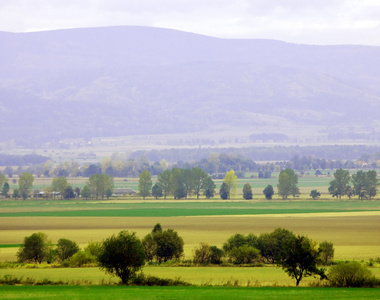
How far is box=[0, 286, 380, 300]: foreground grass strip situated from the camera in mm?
29297

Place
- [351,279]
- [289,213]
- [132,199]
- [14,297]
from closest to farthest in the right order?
1. [14,297]
2. [351,279]
3. [289,213]
4. [132,199]

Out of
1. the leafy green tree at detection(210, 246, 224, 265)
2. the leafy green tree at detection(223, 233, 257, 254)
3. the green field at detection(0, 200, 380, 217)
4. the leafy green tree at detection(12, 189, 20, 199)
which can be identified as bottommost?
the leafy green tree at detection(210, 246, 224, 265)

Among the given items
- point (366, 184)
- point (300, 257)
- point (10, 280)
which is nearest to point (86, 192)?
point (366, 184)

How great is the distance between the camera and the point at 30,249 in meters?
45.6

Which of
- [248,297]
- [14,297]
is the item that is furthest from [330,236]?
[14,297]

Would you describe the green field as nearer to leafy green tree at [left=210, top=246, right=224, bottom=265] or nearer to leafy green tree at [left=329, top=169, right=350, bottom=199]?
leafy green tree at [left=329, top=169, right=350, bottom=199]

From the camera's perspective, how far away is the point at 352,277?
3309cm

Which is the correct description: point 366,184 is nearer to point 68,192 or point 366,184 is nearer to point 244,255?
point 68,192

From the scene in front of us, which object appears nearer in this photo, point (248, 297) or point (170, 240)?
point (248, 297)

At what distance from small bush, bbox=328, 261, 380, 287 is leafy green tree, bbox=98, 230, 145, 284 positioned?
9.41 metres

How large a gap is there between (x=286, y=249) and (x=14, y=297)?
12917mm

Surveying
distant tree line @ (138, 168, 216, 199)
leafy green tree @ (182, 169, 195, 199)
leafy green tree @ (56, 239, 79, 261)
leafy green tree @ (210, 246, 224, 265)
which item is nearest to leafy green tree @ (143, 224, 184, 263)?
leafy green tree @ (210, 246, 224, 265)

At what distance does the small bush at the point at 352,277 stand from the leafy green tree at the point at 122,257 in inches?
370

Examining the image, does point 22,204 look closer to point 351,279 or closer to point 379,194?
point 379,194
